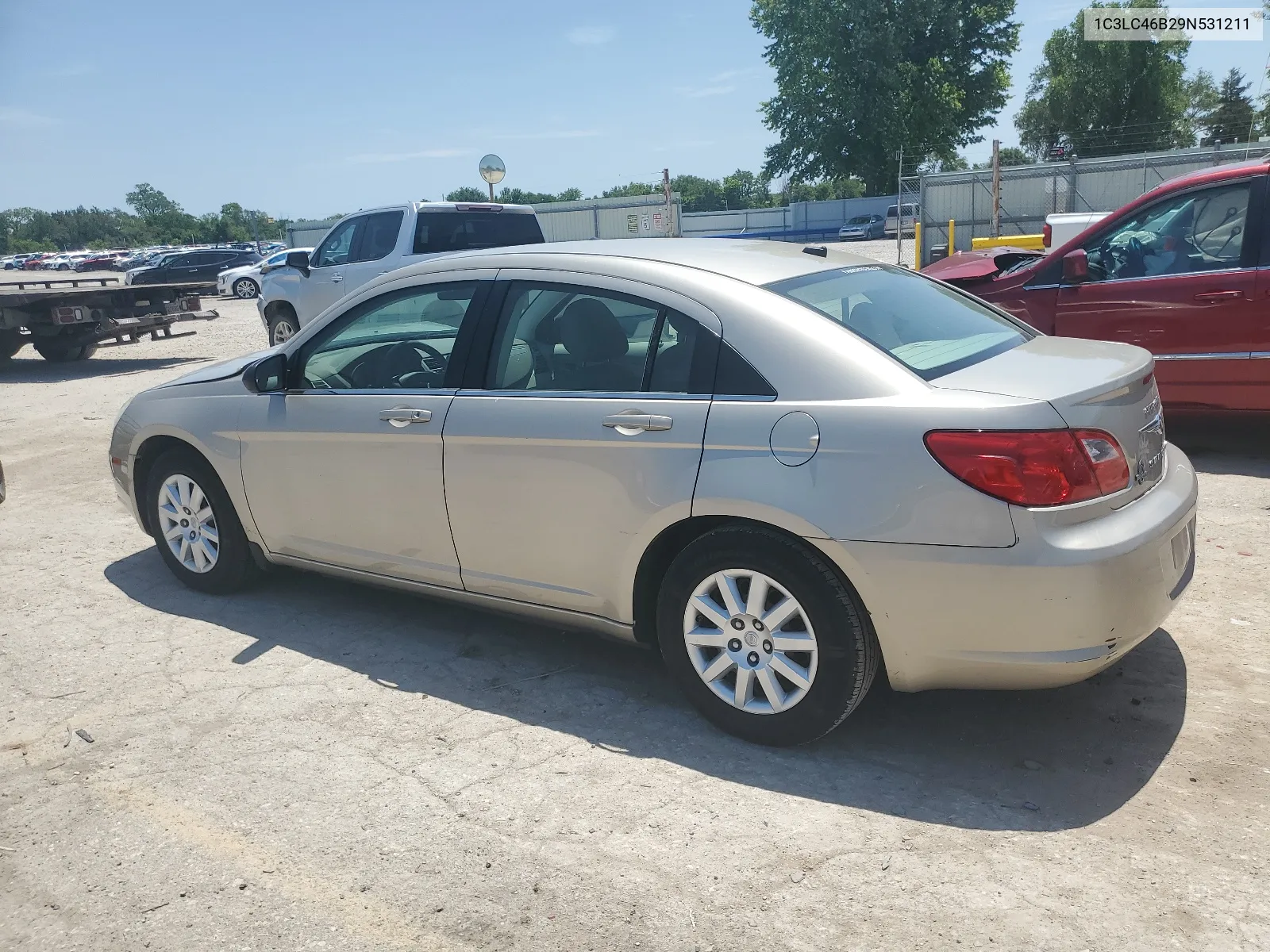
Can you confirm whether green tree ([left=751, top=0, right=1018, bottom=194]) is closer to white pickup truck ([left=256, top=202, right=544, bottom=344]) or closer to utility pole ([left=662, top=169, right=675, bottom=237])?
utility pole ([left=662, top=169, right=675, bottom=237])

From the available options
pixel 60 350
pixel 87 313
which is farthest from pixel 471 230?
pixel 60 350

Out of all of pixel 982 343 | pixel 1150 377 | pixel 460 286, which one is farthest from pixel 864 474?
pixel 460 286

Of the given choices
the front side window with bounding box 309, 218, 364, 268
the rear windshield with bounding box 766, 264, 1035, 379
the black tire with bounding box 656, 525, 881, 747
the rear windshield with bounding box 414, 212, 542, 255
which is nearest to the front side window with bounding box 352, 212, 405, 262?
the front side window with bounding box 309, 218, 364, 268

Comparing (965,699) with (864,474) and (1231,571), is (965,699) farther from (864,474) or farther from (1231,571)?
(1231,571)

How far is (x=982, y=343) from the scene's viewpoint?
3654 mm

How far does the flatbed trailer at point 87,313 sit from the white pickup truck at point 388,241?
3.20 meters

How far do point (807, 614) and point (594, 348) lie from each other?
1.25 meters

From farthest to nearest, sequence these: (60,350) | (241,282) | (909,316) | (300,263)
Answer: (241,282), (60,350), (300,263), (909,316)

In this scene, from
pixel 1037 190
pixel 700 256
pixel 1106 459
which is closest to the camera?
pixel 1106 459

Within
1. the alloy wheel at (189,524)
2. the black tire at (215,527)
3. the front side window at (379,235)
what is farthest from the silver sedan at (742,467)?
the front side window at (379,235)

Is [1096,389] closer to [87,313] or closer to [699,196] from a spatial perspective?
[87,313]

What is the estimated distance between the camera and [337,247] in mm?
12695

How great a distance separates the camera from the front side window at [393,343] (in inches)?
161

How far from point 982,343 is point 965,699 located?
1.29 m
